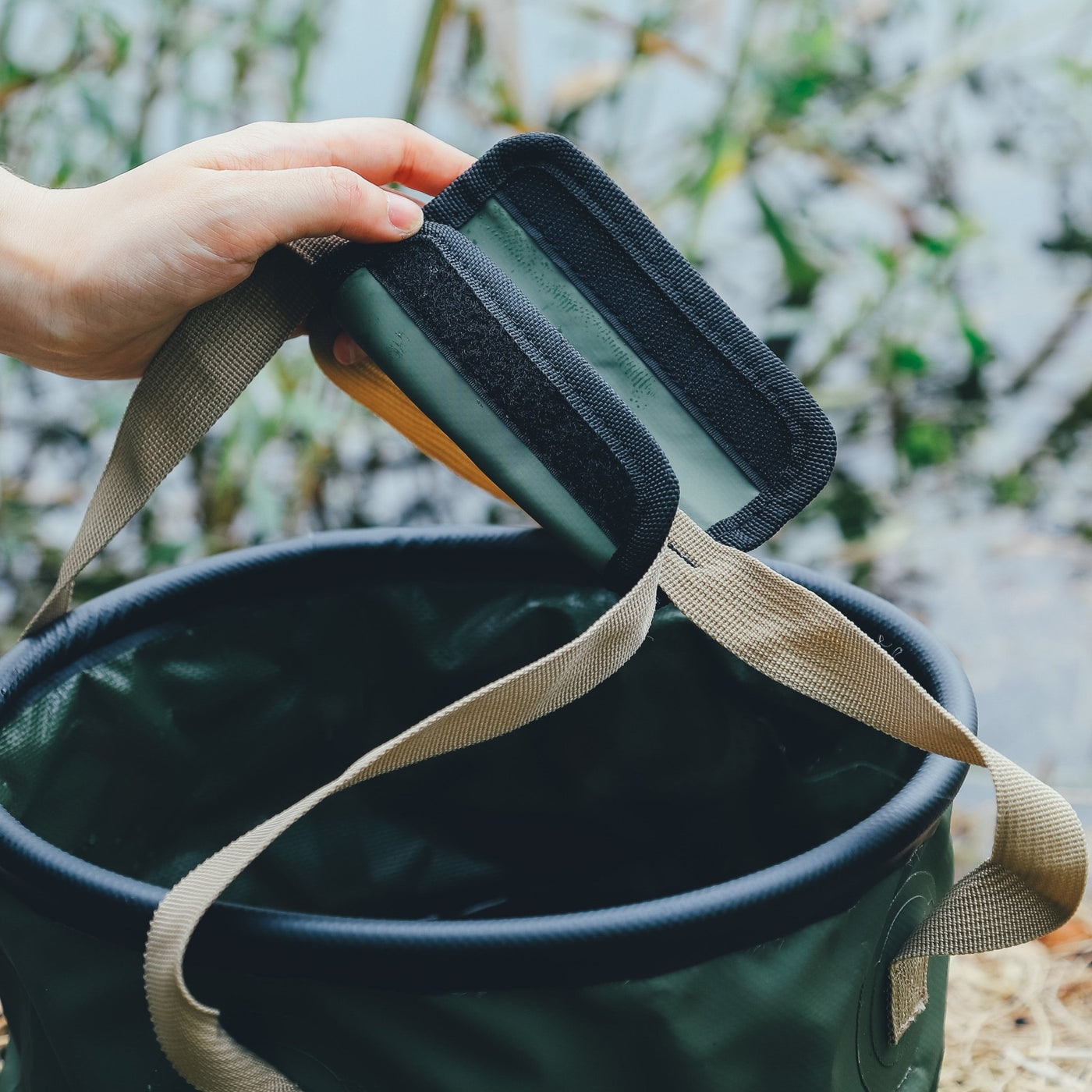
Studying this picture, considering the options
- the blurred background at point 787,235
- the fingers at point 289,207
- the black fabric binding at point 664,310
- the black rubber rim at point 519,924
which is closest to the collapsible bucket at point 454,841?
the black rubber rim at point 519,924

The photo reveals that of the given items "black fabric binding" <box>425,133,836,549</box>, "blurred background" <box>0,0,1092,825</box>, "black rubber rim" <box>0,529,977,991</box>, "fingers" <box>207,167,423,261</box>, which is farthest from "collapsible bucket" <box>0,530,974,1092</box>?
"blurred background" <box>0,0,1092,825</box>

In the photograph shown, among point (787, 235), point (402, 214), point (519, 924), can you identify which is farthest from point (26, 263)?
point (787, 235)

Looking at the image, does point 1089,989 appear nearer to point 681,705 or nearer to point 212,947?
point 681,705

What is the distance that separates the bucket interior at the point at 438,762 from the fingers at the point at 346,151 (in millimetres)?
296

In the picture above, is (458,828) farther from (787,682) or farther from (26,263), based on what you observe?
(26,263)

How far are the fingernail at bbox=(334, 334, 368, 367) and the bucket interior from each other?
7.2 inches

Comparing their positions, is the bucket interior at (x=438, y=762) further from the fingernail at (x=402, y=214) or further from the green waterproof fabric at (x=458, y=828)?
the fingernail at (x=402, y=214)

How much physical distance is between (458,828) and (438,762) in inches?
2.7

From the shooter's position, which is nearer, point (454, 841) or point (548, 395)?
point (548, 395)

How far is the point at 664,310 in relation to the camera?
0.66 metres

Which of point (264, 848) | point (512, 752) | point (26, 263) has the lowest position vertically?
point (512, 752)

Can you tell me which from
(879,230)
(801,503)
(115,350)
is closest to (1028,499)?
(879,230)

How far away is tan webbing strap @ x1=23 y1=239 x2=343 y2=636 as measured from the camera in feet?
2.11

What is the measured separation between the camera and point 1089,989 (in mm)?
995
